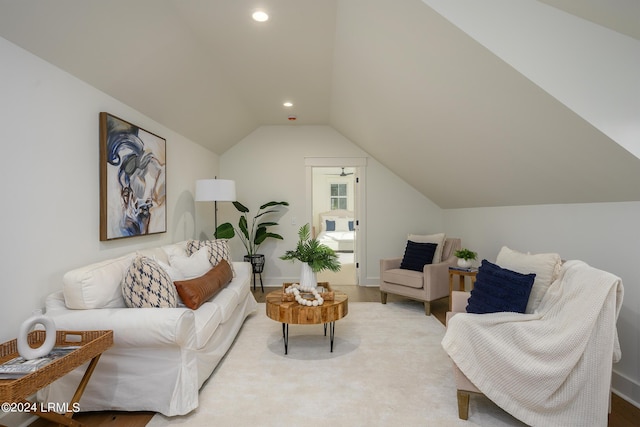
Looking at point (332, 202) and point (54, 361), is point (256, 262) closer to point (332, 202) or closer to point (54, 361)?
point (54, 361)

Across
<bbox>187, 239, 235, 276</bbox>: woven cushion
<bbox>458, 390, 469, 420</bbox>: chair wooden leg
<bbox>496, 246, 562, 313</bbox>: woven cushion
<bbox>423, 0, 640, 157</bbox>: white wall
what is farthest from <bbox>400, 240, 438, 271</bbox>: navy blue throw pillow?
<bbox>423, 0, 640, 157</bbox>: white wall

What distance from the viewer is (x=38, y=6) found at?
6.03ft

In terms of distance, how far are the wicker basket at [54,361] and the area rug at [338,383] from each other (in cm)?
62

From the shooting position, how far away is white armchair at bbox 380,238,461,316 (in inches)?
164

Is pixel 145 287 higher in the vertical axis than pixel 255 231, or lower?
lower

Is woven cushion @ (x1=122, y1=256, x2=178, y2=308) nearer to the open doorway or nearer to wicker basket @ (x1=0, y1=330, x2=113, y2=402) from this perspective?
wicker basket @ (x1=0, y1=330, x2=113, y2=402)

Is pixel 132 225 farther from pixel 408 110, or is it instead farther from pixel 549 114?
pixel 549 114

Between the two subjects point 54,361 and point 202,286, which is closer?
point 54,361

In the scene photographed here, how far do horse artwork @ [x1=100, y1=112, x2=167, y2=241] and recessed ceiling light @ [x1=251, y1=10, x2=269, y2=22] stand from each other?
1.34 metres

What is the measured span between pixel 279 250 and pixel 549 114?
4.42m

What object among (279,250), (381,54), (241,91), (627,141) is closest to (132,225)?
(241,91)

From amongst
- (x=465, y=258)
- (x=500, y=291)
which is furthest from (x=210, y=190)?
(x=500, y=291)

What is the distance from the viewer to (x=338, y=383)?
2.53m

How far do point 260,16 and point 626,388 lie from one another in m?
3.49
